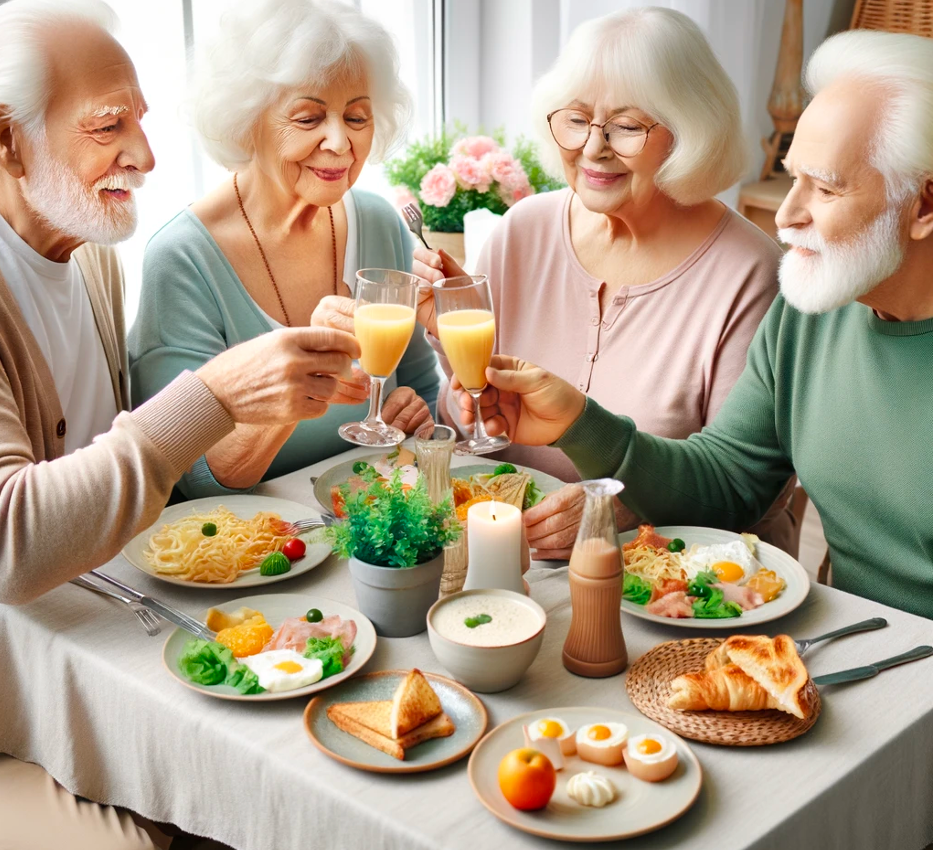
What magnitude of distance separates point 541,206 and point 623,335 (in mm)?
413

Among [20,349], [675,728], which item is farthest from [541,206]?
[675,728]

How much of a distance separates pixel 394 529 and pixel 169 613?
1.10 feet

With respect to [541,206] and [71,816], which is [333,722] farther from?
[541,206]

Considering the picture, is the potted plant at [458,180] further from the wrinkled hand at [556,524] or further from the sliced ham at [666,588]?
the sliced ham at [666,588]

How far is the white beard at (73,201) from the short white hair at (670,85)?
94 cm

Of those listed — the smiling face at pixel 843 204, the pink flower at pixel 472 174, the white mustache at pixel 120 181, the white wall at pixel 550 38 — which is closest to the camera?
the smiling face at pixel 843 204

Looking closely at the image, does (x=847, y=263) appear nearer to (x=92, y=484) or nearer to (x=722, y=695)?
(x=722, y=695)

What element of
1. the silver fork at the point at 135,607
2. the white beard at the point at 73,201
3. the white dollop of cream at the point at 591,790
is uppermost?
the white beard at the point at 73,201

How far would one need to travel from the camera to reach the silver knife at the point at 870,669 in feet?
4.40

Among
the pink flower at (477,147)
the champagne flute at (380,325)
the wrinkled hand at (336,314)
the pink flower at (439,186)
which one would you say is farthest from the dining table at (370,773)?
the pink flower at (477,147)

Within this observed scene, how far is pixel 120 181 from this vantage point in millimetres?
1833

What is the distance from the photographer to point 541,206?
8.18 ft

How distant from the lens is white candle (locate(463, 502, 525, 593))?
1463 mm

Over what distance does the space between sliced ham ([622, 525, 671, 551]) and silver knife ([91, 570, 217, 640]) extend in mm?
649
